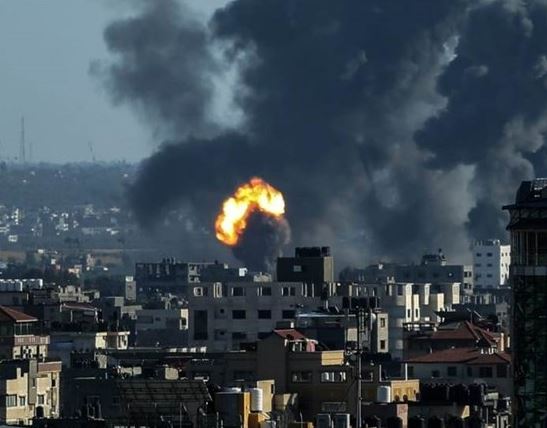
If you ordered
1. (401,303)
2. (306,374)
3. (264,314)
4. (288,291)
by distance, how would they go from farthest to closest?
1. (401,303)
2. (264,314)
3. (288,291)
4. (306,374)

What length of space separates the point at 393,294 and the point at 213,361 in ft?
177

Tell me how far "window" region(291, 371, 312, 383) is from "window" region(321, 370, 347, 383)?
1.16 ft

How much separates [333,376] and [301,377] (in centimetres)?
97

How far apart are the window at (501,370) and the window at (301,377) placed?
17739mm

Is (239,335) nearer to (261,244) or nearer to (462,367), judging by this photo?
(462,367)

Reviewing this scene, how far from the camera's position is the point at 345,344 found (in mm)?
96062

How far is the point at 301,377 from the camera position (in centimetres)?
6994

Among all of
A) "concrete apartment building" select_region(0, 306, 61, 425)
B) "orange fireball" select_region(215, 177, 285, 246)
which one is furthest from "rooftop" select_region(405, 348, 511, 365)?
"orange fireball" select_region(215, 177, 285, 246)

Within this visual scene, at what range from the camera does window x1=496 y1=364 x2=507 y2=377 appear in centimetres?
8769

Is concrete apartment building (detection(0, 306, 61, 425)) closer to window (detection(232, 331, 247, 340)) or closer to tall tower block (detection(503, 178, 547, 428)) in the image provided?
tall tower block (detection(503, 178, 547, 428))

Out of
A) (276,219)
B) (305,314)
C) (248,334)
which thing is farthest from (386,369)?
(276,219)

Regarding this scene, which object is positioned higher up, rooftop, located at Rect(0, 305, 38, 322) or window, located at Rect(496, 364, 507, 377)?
rooftop, located at Rect(0, 305, 38, 322)

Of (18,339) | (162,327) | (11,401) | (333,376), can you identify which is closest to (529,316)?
(333,376)

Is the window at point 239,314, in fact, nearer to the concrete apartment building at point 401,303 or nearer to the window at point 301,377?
the concrete apartment building at point 401,303
